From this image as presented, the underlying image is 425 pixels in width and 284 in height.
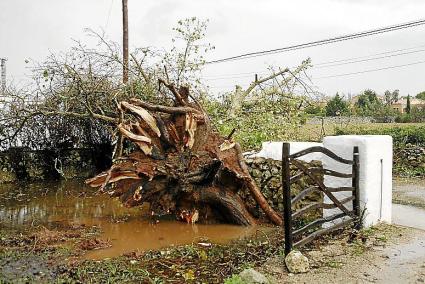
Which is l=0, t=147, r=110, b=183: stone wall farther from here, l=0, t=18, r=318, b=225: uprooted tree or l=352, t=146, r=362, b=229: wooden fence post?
l=352, t=146, r=362, b=229: wooden fence post

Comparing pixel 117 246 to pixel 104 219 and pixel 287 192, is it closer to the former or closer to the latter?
pixel 104 219

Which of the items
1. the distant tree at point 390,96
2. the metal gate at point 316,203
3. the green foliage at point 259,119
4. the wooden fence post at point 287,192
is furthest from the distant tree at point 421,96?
the wooden fence post at point 287,192

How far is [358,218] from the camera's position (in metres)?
7.23

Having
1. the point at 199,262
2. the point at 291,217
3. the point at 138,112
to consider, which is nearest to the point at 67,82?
the point at 138,112

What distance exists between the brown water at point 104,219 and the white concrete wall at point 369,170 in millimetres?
2019

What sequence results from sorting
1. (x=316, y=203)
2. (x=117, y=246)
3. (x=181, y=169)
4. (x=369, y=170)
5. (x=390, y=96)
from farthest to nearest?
(x=390, y=96) < (x=181, y=169) < (x=117, y=246) < (x=369, y=170) < (x=316, y=203)

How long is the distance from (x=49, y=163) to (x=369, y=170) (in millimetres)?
12081

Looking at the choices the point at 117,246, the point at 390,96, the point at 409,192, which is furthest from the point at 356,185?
the point at 390,96

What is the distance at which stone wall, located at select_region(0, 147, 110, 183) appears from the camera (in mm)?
15805

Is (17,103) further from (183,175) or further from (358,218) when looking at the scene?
(358,218)

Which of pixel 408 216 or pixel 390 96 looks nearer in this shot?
pixel 408 216

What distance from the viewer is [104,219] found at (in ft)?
33.3

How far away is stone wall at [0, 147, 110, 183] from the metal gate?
10.8 meters

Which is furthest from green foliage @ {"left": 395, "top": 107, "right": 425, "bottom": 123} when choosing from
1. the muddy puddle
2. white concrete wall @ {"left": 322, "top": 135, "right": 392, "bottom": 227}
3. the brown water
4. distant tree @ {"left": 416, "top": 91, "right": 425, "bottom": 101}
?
distant tree @ {"left": 416, "top": 91, "right": 425, "bottom": 101}
